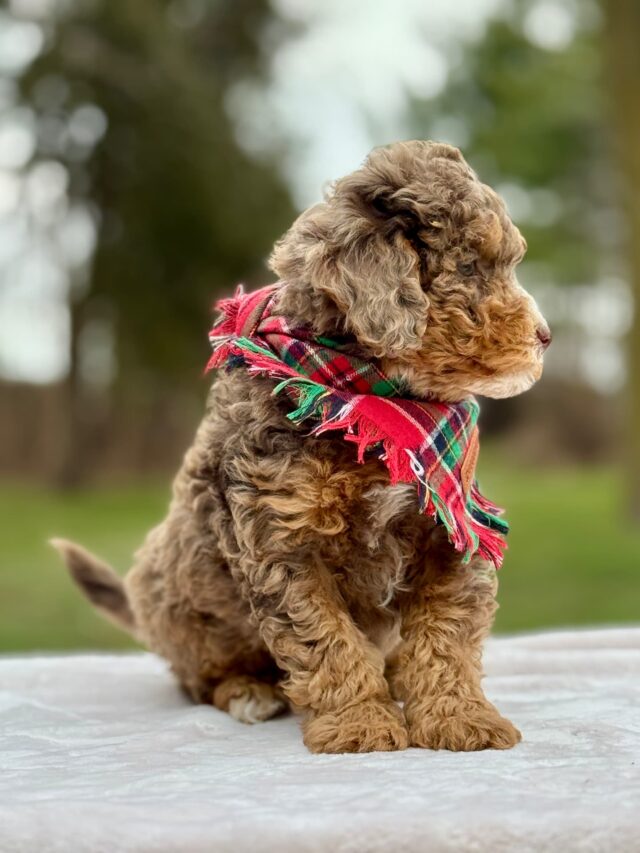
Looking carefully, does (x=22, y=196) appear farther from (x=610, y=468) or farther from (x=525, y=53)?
(x=610, y=468)

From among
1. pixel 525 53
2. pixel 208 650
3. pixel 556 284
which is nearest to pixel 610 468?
pixel 556 284

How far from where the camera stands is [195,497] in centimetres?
322

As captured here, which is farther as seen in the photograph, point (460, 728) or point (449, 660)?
point (449, 660)

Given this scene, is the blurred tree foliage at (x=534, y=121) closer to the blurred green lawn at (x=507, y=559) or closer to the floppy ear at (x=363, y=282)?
the blurred green lawn at (x=507, y=559)

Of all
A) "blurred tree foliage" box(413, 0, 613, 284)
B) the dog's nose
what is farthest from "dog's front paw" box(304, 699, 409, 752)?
"blurred tree foliage" box(413, 0, 613, 284)

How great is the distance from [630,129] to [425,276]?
8250 millimetres

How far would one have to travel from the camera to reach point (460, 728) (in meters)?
2.75

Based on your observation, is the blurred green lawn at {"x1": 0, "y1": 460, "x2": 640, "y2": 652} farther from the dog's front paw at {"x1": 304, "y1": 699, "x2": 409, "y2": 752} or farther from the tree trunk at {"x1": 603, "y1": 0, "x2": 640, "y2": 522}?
the dog's front paw at {"x1": 304, "y1": 699, "x2": 409, "y2": 752}

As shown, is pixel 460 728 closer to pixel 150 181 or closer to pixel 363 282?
pixel 363 282

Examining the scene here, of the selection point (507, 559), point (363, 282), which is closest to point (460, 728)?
point (363, 282)

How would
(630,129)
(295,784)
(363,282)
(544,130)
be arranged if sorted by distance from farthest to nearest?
(544,130) < (630,129) < (363,282) < (295,784)

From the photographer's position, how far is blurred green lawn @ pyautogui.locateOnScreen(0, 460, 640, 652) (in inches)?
337

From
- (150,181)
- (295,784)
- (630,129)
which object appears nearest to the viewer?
(295,784)

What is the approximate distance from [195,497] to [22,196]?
950 cm
